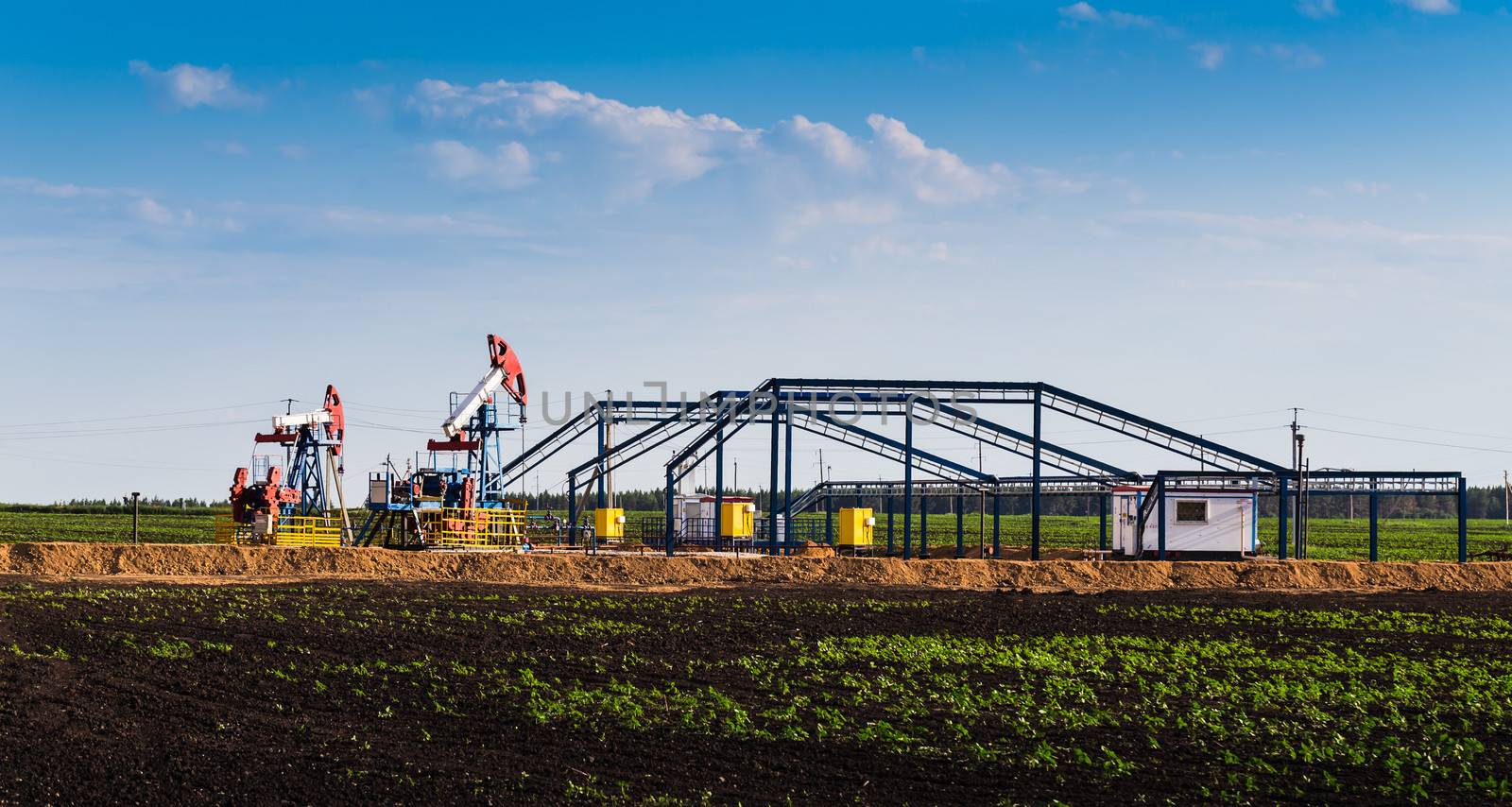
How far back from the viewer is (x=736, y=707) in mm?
17094

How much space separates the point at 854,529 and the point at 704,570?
1485 cm

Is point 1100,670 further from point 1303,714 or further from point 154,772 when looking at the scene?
point 154,772

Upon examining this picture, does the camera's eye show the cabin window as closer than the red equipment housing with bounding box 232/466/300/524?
No

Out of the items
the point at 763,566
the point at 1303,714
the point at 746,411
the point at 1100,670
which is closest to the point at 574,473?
the point at 746,411

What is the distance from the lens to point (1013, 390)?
5169 centimetres

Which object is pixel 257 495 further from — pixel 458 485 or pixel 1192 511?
pixel 1192 511

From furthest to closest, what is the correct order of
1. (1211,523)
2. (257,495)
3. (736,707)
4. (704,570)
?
(1211,523) < (257,495) < (704,570) < (736,707)

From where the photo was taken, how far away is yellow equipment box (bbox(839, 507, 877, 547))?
188ft

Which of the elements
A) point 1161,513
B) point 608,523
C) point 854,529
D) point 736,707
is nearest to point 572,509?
point 608,523

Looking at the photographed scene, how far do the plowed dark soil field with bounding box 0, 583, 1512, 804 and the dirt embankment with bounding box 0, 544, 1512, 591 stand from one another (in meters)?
13.2

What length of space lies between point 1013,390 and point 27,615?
34.2 m

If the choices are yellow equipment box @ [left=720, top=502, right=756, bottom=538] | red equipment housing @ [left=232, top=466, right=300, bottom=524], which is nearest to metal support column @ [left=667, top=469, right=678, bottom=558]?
yellow equipment box @ [left=720, top=502, right=756, bottom=538]

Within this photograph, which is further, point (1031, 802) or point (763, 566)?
point (763, 566)

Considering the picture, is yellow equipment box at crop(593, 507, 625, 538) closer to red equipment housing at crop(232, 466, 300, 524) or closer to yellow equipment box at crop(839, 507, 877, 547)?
yellow equipment box at crop(839, 507, 877, 547)
